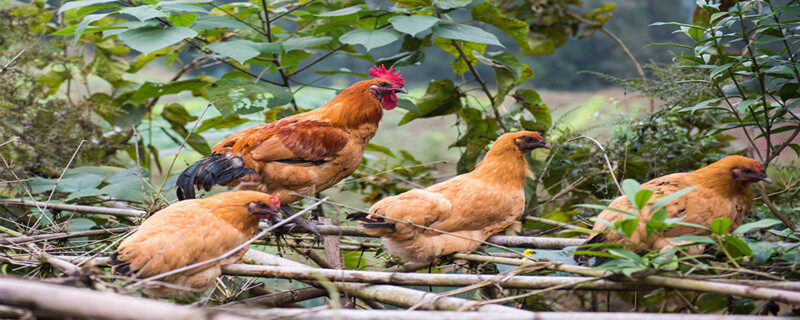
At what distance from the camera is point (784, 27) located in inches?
79.4

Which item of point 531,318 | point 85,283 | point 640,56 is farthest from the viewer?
point 640,56

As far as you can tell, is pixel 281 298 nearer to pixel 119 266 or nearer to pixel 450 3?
pixel 119 266

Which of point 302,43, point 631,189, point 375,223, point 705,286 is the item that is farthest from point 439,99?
point 705,286

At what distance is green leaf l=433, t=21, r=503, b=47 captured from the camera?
2670 millimetres

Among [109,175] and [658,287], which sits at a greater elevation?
[658,287]

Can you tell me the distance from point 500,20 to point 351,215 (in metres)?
1.55

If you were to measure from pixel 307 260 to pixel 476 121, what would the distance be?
1.31 metres

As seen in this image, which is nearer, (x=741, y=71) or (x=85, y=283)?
(x=85, y=283)

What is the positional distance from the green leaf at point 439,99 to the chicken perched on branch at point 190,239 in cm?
151

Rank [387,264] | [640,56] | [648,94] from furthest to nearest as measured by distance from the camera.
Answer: [640,56] → [648,94] → [387,264]

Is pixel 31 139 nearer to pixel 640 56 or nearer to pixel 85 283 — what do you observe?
pixel 85 283

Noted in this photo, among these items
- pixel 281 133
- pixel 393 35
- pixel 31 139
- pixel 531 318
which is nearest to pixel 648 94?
pixel 393 35

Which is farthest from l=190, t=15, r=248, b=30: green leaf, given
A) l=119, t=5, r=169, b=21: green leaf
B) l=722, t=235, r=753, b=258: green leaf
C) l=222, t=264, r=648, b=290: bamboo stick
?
l=722, t=235, r=753, b=258: green leaf

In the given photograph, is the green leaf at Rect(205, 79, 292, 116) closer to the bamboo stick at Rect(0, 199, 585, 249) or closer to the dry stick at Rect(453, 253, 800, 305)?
the bamboo stick at Rect(0, 199, 585, 249)
